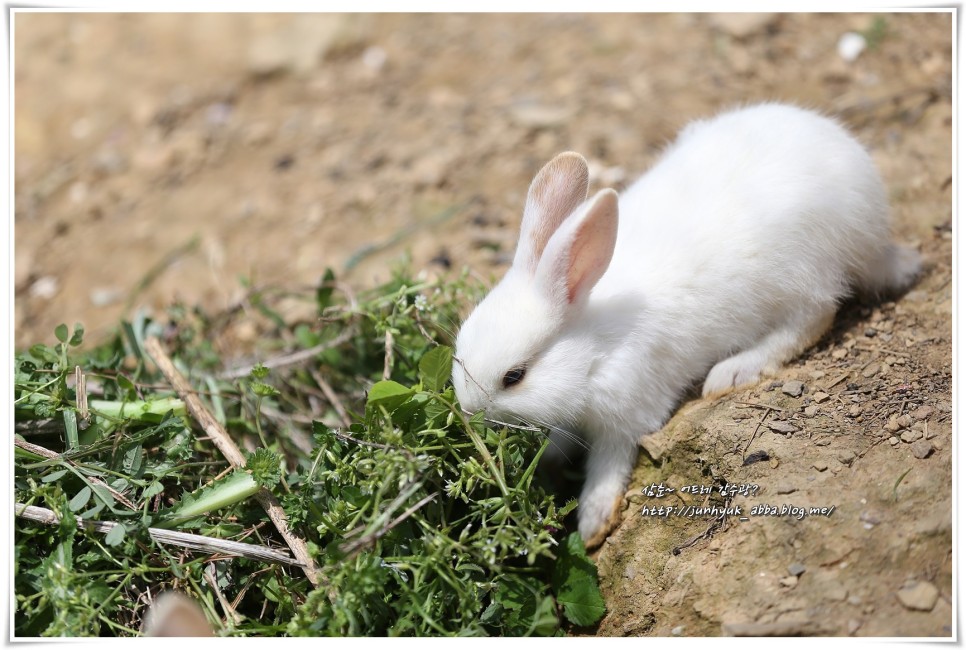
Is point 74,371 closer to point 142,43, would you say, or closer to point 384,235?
point 384,235

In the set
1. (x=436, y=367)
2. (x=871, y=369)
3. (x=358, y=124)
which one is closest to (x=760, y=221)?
(x=871, y=369)

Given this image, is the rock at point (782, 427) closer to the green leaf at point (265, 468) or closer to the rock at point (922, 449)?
the rock at point (922, 449)

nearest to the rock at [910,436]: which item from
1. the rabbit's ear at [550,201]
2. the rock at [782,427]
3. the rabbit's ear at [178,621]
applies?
the rock at [782,427]

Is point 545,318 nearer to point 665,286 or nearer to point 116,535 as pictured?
point 665,286

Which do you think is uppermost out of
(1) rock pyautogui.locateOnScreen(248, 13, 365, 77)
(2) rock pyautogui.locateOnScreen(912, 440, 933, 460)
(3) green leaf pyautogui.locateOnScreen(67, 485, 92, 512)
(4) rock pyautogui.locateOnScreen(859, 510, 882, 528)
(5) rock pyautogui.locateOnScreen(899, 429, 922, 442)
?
(1) rock pyautogui.locateOnScreen(248, 13, 365, 77)

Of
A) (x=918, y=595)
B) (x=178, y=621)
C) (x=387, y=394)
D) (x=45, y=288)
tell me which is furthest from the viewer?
(x=45, y=288)

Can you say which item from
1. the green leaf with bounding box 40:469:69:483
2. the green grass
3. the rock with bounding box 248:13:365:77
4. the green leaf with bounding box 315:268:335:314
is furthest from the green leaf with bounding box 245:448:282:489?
the rock with bounding box 248:13:365:77

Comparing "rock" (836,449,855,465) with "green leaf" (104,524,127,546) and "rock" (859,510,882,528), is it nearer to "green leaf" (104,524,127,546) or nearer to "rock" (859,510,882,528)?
"rock" (859,510,882,528)

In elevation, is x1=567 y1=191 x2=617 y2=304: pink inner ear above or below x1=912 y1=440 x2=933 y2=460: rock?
above
